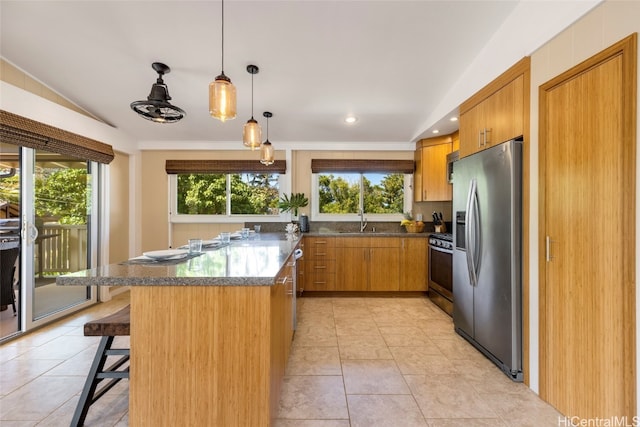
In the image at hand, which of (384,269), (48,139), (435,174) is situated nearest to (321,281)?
(384,269)

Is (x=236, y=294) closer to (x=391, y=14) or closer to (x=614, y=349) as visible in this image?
(x=614, y=349)

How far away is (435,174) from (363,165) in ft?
3.44

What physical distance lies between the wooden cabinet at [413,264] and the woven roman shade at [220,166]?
2.15m

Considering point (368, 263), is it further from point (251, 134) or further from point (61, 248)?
point (61, 248)

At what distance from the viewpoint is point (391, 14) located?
2.07 m

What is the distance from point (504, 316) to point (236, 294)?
191 cm

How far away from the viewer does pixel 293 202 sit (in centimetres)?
410

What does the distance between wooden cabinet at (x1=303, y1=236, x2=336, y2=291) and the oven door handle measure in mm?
1856

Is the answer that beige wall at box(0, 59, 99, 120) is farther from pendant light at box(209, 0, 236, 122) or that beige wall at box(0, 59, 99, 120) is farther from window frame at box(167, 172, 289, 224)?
pendant light at box(209, 0, 236, 122)

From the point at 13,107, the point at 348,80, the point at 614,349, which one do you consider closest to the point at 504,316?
the point at 614,349

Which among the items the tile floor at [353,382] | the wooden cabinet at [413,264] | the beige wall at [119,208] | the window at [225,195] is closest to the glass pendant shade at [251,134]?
the tile floor at [353,382]

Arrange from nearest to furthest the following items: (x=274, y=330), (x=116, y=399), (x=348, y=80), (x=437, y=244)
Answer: (x=274, y=330) < (x=116, y=399) < (x=348, y=80) < (x=437, y=244)

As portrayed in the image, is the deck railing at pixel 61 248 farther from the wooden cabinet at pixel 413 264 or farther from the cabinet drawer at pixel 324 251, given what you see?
the wooden cabinet at pixel 413 264

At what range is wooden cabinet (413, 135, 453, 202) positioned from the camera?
12.7 feet
